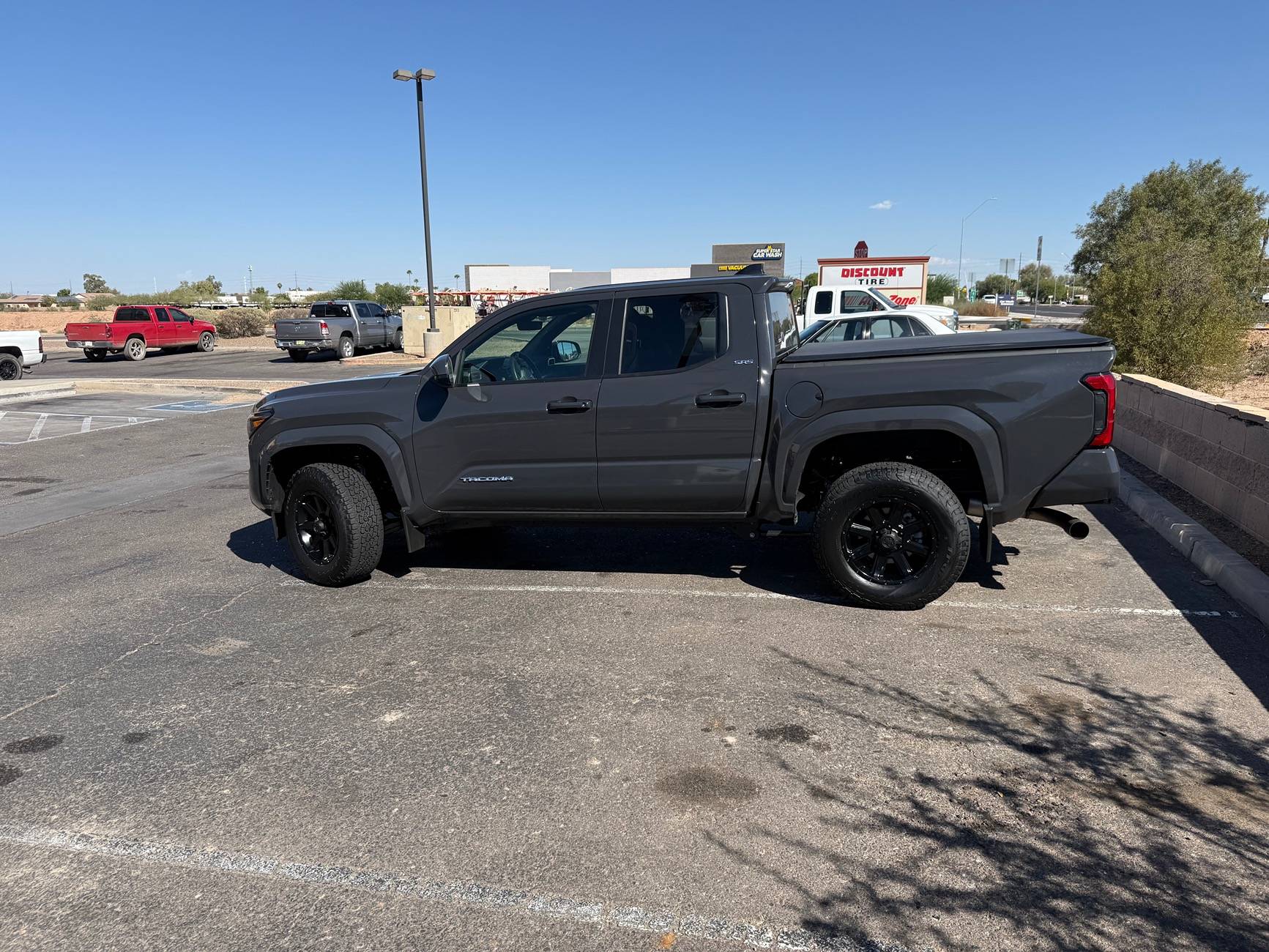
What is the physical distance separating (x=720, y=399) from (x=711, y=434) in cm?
23

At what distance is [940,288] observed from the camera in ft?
252

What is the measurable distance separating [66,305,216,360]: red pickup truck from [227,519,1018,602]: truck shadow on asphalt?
27.4 m

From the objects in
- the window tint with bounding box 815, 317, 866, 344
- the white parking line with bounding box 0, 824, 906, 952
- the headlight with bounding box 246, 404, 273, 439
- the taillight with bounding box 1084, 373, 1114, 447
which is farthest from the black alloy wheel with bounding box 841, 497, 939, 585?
the window tint with bounding box 815, 317, 866, 344

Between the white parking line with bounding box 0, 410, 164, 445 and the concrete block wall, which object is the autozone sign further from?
the white parking line with bounding box 0, 410, 164, 445

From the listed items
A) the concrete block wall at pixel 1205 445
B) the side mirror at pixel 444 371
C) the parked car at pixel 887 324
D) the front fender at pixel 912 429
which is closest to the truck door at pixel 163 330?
the parked car at pixel 887 324

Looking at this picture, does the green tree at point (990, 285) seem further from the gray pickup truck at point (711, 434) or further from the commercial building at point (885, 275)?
the gray pickup truck at point (711, 434)

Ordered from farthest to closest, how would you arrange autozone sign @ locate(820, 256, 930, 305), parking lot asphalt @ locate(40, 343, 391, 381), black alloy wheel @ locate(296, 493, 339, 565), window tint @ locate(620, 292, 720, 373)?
autozone sign @ locate(820, 256, 930, 305) < parking lot asphalt @ locate(40, 343, 391, 381) < black alloy wheel @ locate(296, 493, 339, 565) < window tint @ locate(620, 292, 720, 373)

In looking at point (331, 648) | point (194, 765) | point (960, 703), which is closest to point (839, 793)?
point (960, 703)

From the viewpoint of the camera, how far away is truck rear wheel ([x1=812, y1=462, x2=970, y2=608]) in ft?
17.2

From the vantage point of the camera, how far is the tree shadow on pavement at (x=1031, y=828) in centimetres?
271

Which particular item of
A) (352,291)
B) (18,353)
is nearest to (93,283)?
(352,291)

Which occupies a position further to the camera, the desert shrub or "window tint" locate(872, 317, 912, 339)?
the desert shrub

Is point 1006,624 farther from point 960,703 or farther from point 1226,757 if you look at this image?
point 1226,757

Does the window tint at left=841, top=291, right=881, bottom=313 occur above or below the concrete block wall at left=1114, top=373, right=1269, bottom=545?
above
